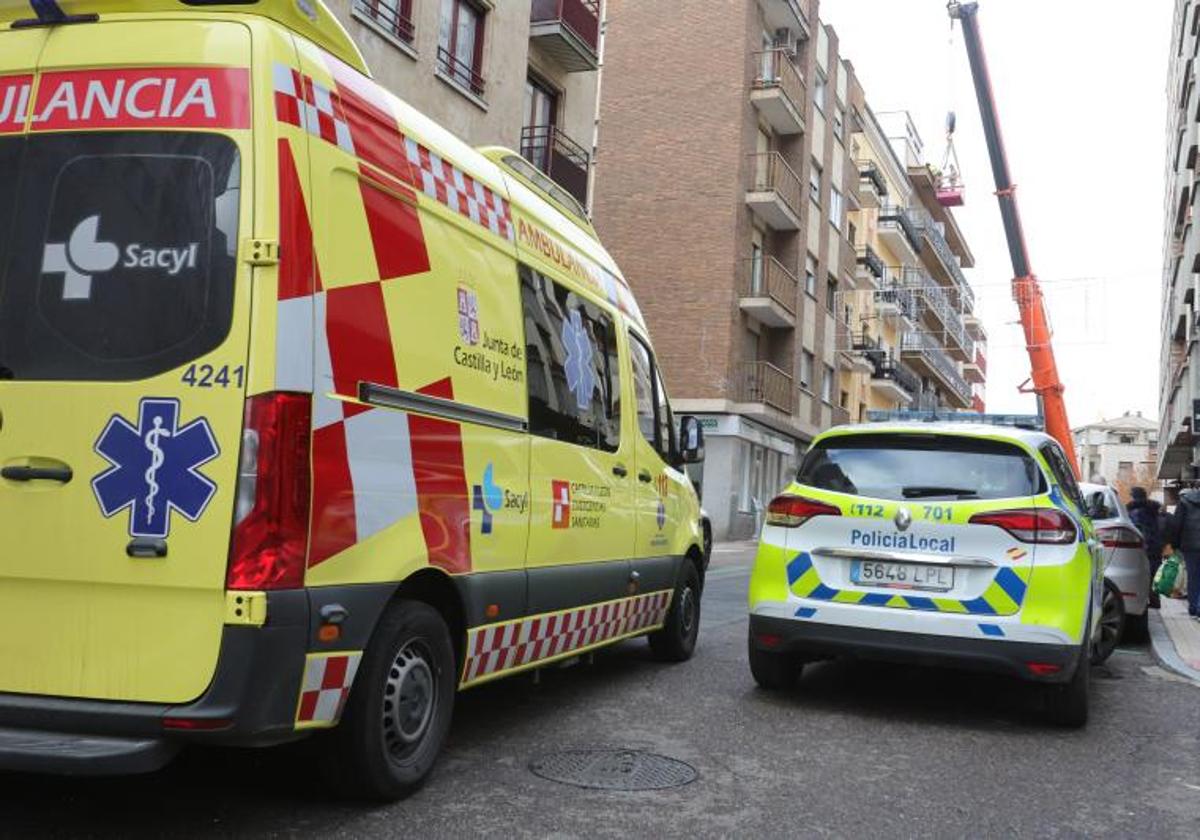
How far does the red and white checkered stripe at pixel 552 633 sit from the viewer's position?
187 inches

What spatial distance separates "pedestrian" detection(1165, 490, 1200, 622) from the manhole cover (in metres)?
9.08

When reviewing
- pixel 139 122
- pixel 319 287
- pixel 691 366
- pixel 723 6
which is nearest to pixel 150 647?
pixel 319 287

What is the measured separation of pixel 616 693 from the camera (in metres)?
6.67

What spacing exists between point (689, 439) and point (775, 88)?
84.2 ft

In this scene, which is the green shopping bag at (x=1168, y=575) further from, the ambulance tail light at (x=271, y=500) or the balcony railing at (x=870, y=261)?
the balcony railing at (x=870, y=261)

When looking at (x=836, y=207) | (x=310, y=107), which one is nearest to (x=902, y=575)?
(x=310, y=107)

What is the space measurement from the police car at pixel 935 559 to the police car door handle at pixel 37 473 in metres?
4.00

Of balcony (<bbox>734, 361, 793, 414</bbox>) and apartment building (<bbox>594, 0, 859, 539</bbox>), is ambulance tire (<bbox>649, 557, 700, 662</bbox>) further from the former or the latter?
balcony (<bbox>734, 361, 793, 414</bbox>)

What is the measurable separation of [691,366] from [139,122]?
27322 mm

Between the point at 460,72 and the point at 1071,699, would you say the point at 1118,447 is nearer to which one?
the point at 460,72

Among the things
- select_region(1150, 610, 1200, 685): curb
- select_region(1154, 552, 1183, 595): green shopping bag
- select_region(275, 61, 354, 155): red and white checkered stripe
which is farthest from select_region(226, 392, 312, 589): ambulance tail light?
select_region(1154, 552, 1183, 595): green shopping bag

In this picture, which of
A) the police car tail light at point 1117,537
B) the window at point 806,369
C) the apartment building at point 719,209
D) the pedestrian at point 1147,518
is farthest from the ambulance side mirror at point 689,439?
the window at point 806,369

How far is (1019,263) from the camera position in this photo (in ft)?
70.7

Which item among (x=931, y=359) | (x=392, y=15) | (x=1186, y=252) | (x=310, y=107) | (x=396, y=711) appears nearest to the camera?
(x=310, y=107)
